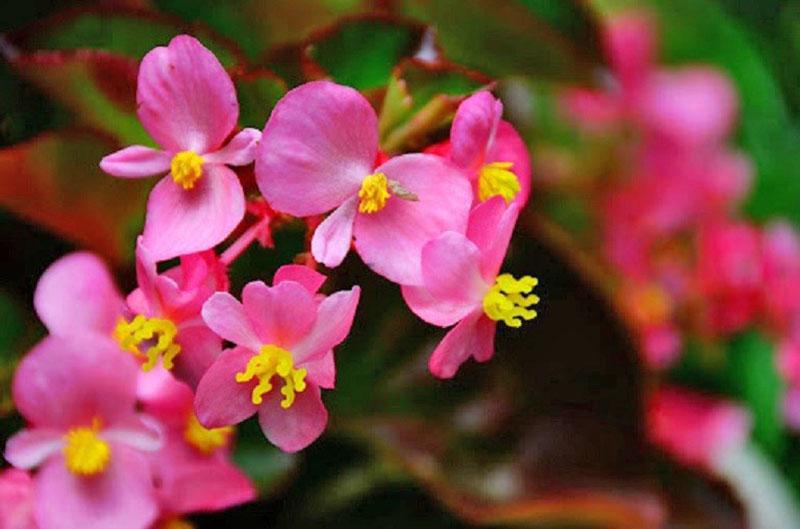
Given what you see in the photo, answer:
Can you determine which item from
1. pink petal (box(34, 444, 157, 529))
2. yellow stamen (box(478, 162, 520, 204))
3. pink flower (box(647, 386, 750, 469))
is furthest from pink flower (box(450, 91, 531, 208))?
pink flower (box(647, 386, 750, 469))

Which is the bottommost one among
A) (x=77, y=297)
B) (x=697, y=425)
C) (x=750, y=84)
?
(x=697, y=425)

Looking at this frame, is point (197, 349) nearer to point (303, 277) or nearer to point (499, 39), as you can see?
point (303, 277)

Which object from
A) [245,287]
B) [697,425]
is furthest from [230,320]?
[697,425]

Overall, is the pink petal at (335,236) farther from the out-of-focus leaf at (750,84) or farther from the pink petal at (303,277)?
the out-of-focus leaf at (750,84)

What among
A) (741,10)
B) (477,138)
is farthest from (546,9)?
(741,10)

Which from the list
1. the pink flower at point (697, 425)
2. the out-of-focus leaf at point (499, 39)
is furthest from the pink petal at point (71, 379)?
the pink flower at point (697, 425)

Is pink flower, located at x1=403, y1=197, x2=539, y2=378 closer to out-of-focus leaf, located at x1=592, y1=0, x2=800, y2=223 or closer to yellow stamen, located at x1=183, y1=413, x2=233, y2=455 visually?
yellow stamen, located at x1=183, y1=413, x2=233, y2=455

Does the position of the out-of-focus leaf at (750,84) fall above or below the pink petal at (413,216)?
below
